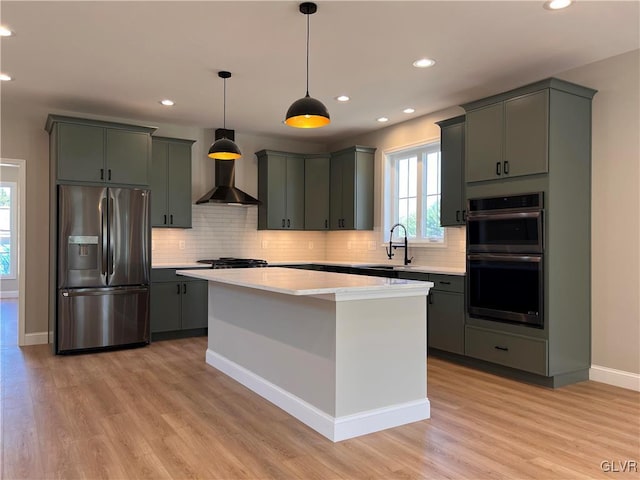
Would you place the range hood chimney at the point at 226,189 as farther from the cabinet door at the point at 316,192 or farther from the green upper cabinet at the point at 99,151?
the green upper cabinet at the point at 99,151

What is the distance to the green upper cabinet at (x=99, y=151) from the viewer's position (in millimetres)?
5094

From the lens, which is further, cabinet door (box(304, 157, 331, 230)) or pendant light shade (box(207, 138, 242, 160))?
cabinet door (box(304, 157, 331, 230))

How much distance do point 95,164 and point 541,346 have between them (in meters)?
4.61

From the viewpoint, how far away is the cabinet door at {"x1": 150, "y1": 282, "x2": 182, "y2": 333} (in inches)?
224

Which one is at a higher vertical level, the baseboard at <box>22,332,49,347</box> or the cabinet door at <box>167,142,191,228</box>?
the cabinet door at <box>167,142,191,228</box>

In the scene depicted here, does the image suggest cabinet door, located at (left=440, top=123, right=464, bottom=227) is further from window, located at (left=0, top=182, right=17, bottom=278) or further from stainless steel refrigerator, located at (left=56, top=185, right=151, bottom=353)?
window, located at (left=0, top=182, right=17, bottom=278)

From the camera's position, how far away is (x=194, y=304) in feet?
19.5

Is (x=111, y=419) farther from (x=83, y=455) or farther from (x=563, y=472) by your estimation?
(x=563, y=472)

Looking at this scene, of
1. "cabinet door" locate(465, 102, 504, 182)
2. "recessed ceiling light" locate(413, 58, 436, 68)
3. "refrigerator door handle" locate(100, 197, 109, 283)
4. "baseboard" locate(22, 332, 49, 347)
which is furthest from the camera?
"baseboard" locate(22, 332, 49, 347)

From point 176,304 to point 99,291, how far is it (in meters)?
0.90

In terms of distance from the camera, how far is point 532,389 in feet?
12.8

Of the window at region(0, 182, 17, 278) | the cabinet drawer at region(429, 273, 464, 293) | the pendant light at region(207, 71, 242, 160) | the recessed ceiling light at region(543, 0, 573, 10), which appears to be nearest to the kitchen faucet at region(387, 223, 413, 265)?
the cabinet drawer at region(429, 273, 464, 293)

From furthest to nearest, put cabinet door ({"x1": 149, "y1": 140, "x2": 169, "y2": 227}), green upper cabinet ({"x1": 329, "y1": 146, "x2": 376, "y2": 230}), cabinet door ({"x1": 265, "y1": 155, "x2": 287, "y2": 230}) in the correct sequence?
cabinet door ({"x1": 265, "y1": 155, "x2": 287, "y2": 230})
green upper cabinet ({"x1": 329, "y1": 146, "x2": 376, "y2": 230})
cabinet door ({"x1": 149, "y1": 140, "x2": 169, "y2": 227})

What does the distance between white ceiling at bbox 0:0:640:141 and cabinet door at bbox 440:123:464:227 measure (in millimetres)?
394
